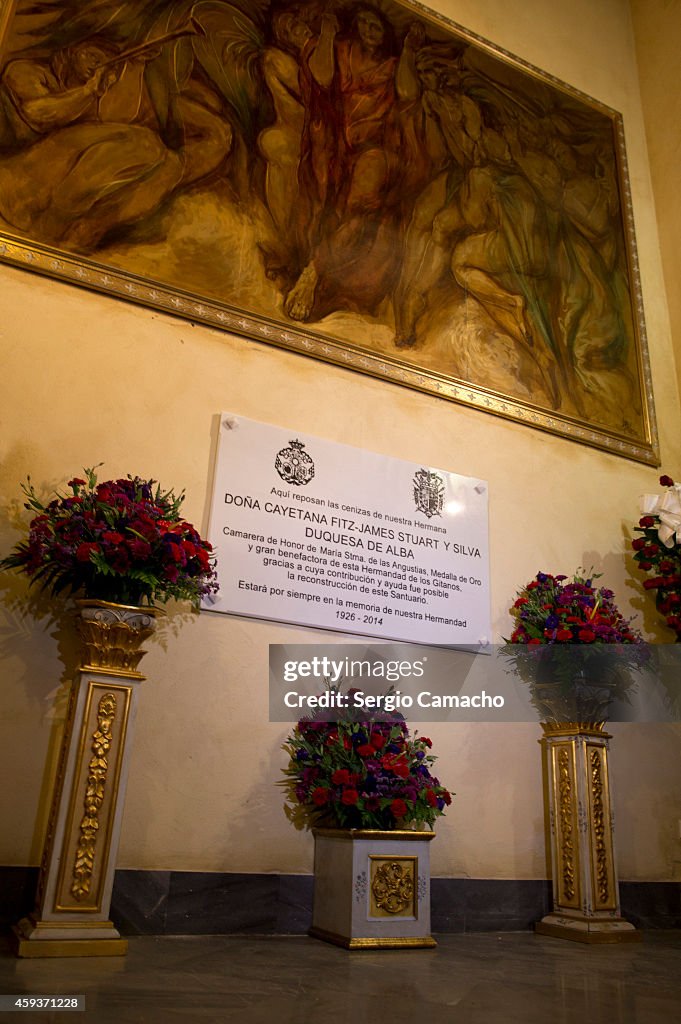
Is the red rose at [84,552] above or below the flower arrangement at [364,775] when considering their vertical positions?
above

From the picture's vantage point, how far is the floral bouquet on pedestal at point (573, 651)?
4.75 metres

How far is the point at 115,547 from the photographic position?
11.3ft

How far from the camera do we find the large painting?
4938 millimetres

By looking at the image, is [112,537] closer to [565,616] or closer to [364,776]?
[364,776]

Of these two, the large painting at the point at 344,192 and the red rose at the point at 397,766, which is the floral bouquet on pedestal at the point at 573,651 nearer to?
the red rose at the point at 397,766

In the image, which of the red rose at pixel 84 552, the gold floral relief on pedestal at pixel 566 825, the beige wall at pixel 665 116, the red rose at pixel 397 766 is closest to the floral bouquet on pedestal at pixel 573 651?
the gold floral relief on pedestal at pixel 566 825

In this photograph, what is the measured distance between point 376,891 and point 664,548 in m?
3.39

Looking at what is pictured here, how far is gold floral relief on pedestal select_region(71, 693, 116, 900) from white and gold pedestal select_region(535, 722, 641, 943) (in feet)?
8.93

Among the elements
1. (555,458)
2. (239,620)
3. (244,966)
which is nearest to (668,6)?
(555,458)

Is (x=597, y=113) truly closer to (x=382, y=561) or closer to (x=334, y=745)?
(x=382, y=561)

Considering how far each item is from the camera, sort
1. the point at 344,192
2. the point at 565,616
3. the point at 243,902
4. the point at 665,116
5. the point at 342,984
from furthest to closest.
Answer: the point at 665,116, the point at 344,192, the point at 565,616, the point at 243,902, the point at 342,984

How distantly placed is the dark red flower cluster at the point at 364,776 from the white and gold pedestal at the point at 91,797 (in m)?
1.06

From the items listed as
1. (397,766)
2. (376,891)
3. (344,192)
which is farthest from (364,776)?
(344,192)

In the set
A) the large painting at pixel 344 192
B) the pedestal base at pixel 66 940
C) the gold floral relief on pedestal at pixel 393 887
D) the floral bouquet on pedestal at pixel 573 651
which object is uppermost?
the large painting at pixel 344 192
